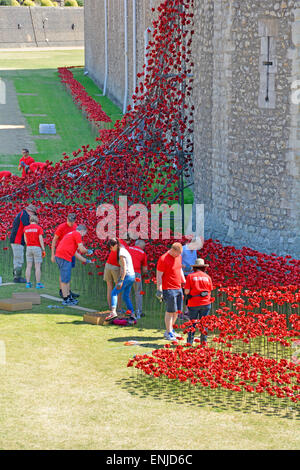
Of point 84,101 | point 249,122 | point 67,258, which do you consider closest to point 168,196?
point 249,122

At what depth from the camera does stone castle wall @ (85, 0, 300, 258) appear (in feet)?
49.2

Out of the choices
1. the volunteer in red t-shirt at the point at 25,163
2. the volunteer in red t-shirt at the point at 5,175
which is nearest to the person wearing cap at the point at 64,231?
the volunteer in red t-shirt at the point at 5,175

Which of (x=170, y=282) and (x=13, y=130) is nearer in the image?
(x=170, y=282)

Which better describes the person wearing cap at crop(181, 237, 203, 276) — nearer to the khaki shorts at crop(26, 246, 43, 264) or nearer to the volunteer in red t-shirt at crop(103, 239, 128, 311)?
the volunteer in red t-shirt at crop(103, 239, 128, 311)

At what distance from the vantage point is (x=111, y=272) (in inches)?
535

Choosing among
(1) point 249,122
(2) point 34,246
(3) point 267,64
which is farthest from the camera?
(1) point 249,122

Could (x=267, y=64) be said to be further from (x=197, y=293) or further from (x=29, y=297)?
(x=29, y=297)

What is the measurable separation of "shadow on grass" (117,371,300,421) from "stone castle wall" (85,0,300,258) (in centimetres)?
532

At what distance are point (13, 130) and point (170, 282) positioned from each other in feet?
77.9

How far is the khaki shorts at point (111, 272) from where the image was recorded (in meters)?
13.5

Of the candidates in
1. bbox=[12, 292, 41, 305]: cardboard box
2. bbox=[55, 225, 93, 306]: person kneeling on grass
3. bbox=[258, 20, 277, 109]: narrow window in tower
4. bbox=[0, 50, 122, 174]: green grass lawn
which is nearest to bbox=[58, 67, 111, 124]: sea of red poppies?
bbox=[0, 50, 122, 174]: green grass lawn

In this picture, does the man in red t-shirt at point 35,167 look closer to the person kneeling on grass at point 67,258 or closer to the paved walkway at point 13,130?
the paved walkway at point 13,130

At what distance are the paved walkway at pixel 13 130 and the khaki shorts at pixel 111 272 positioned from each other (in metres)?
17.3
